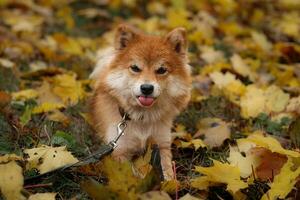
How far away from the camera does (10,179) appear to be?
221 cm

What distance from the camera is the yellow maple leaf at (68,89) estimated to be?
12.0 feet

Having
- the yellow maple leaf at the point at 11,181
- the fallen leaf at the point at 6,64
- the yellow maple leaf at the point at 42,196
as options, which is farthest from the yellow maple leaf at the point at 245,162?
the fallen leaf at the point at 6,64

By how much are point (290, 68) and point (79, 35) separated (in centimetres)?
222

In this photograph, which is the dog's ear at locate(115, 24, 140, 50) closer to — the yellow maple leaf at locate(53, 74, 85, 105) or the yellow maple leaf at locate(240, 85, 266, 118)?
the yellow maple leaf at locate(53, 74, 85, 105)

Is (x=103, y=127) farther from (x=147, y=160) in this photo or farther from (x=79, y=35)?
(x=79, y=35)

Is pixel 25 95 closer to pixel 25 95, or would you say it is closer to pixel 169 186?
pixel 25 95

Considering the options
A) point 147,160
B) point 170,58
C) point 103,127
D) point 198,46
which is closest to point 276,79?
point 198,46

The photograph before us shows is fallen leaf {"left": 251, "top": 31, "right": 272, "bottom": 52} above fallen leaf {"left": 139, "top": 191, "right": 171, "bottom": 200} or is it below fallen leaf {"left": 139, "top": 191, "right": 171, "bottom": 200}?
above

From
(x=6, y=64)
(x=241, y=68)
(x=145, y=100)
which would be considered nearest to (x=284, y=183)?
(x=145, y=100)

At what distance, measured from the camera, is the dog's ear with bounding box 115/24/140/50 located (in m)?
3.12

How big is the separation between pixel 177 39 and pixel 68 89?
0.95 meters

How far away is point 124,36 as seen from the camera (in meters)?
3.16

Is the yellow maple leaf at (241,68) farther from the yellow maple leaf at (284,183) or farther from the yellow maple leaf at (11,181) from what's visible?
the yellow maple leaf at (11,181)

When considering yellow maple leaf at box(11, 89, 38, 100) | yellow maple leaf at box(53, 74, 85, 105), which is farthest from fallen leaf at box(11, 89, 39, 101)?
yellow maple leaf at box(53, 74, 85, 105)
